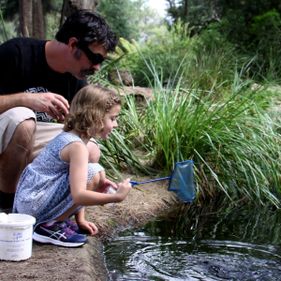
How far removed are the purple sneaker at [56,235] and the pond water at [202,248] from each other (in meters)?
0.21

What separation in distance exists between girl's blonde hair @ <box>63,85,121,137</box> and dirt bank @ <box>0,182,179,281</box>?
48 centimetres

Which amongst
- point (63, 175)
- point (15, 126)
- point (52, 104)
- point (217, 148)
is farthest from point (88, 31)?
point (217, 148)

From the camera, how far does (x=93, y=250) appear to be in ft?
7.32

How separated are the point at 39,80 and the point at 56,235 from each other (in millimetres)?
833

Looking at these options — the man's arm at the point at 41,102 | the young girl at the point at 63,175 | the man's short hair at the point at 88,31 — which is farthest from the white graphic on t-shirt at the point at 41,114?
the young girl at the point at 63,175

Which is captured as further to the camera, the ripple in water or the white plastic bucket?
the ripple in water

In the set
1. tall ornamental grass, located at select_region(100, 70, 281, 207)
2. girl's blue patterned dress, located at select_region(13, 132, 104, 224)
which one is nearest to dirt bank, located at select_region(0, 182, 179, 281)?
girl's blue patterned dress, located at select_region(13, 132, 104, 224)

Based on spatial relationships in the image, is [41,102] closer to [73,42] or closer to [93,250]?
[73,42]

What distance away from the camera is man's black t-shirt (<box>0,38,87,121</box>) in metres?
2.52

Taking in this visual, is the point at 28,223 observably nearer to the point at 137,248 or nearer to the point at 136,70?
the point at 137,248

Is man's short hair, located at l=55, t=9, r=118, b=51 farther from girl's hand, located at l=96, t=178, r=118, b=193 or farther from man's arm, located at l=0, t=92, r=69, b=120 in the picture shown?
girl's hand, located at l=96, t=178, r=118, b=193

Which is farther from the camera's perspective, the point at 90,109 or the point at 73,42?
the point at 73,42

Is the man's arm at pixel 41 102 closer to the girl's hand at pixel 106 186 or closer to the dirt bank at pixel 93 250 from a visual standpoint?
the girl's hand at pixel 106 186

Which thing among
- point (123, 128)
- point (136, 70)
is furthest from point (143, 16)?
point (123, 128)
